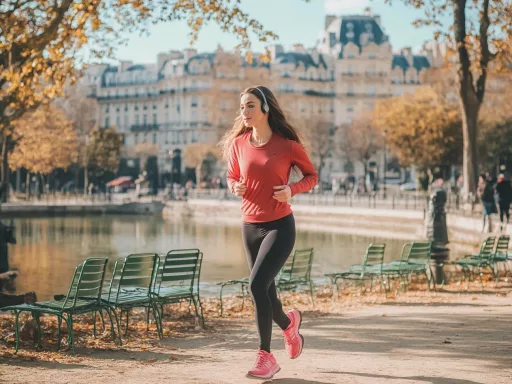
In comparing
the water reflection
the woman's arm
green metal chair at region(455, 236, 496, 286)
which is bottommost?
the water reflection

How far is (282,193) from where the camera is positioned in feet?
20.2

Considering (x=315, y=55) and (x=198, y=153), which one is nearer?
(x=198, y=153)

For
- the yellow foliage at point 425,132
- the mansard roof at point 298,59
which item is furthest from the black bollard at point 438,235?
the mansard roof at point 298,59

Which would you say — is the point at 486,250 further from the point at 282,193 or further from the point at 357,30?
the point at 357,30

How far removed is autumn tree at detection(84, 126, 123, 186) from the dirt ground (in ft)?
218

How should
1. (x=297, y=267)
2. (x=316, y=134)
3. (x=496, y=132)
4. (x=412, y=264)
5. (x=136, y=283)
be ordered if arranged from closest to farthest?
(x=136, y=283), (x=297, y=267), (x=412, y=264), (x=496, y=132), (x=316, y=134)

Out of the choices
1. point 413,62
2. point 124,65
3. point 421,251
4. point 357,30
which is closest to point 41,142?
point 421,251

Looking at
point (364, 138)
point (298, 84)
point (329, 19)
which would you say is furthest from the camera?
point (329, 19)

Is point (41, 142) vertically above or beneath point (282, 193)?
above

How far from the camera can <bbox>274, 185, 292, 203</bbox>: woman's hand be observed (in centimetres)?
614

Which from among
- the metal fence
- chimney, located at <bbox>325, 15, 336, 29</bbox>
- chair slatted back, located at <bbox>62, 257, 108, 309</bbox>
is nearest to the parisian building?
chimney, located at <bbox>325, 15, 336, 29</bbox>

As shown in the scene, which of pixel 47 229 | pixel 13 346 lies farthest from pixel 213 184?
pixel 13 346

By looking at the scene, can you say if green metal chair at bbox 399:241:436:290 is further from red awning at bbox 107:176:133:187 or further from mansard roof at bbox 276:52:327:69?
mansard roof at bbox 276:52:327:69

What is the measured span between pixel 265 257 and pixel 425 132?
47.6 metres
